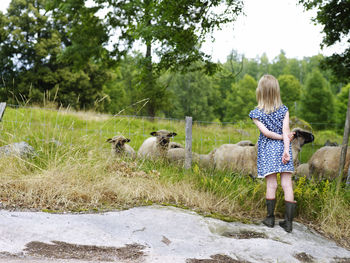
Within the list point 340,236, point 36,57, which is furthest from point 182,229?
point 36,57

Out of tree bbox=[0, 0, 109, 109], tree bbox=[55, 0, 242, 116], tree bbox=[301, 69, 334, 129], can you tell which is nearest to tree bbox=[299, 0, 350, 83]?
tree bbox=[55, 0, 242, 116]

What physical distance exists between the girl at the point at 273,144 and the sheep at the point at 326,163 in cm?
342

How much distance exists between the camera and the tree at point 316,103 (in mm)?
35906

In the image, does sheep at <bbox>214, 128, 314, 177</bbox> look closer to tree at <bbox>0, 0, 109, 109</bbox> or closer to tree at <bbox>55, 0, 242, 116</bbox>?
tree at <bbox>55, 0, 242, 116</bbox>

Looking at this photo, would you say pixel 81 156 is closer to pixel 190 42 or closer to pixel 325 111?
pixel 190 42

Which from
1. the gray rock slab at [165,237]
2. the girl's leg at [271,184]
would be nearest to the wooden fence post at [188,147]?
the gray rock slab at [165,237]

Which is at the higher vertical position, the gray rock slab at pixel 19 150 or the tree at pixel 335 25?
the tree at pixel 335 25

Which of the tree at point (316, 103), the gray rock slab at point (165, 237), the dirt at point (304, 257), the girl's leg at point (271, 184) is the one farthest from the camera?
the tree at point (316, 103)

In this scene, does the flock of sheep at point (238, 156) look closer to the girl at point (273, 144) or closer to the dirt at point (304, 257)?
the girl at point (273, 144)

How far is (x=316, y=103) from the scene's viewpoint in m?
36.3

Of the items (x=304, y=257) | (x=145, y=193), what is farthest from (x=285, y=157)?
(x=145, y=193)

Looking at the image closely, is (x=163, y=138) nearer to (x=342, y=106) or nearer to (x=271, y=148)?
(x=271, y=148)

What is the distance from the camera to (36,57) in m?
27.1

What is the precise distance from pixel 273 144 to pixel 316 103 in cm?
3449
